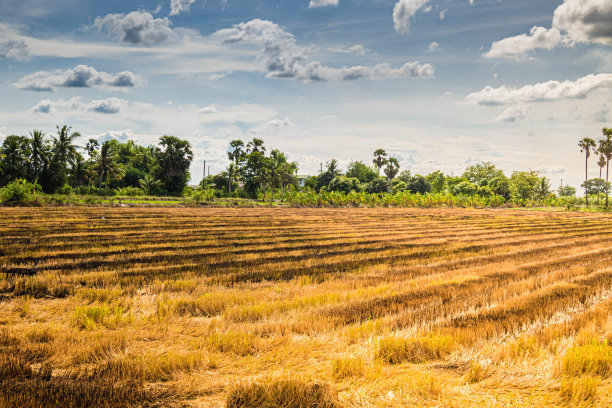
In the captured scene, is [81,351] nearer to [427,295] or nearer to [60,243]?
[427,295]

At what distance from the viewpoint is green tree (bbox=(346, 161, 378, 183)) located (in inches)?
4066

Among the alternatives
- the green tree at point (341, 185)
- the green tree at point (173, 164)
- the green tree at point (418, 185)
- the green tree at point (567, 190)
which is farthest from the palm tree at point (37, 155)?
the green tree at point (567, 190)

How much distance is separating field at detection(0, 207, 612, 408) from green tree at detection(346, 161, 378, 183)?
94.9m

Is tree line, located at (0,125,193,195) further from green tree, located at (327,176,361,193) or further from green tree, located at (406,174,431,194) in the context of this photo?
green tree, located at (406,174,431,194)

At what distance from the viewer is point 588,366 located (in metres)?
3.63

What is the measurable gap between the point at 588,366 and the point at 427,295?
2.77 metres

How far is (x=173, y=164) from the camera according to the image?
214ft

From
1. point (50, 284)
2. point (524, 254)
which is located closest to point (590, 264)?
point (524, 254)

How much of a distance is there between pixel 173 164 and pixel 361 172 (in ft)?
178

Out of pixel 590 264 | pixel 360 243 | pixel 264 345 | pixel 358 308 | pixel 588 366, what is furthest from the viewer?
pixel 360 243

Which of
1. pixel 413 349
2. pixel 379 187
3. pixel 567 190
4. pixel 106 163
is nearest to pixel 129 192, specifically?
pixel 106 163

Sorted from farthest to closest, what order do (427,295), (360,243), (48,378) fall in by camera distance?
(360,243), (427,295), (48,378)

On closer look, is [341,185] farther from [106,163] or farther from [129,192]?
[106,163]

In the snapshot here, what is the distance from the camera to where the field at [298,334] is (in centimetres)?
312
